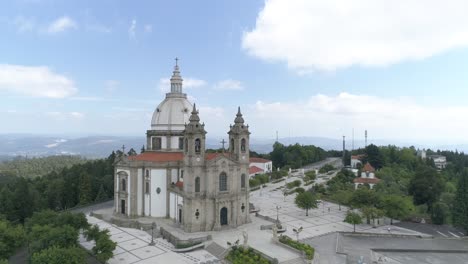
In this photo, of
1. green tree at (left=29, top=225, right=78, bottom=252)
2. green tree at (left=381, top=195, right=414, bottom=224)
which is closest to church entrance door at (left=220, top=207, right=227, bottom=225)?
green tree at (left=29, top=225, right=78, bottom=252)

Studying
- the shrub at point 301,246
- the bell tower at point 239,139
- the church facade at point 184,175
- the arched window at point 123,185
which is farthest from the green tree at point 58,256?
the bell tower at point 239,139

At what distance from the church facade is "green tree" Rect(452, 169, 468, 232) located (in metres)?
24.8

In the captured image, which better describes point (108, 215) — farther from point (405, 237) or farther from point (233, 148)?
point (405, 237)

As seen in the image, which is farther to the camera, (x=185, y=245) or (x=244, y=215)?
(x=244, y=215)

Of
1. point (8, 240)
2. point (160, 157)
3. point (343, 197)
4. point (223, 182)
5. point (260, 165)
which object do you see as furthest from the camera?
point (260, 165)

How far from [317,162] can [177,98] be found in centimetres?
7901

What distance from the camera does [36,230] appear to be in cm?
3075

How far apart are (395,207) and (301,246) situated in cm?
1756

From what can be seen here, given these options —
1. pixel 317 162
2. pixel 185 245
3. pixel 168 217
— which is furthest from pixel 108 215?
pixel 317 162

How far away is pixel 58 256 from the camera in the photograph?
1014 inches

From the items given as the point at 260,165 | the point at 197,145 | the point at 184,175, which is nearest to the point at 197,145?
the point at 197,145

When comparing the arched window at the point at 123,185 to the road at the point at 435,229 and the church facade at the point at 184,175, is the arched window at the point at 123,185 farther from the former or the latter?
the road at the point at 435,229

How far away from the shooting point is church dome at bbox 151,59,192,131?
49219mm

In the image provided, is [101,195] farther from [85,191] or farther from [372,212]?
[372,212]
